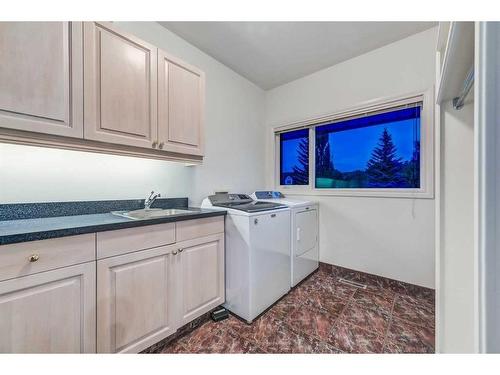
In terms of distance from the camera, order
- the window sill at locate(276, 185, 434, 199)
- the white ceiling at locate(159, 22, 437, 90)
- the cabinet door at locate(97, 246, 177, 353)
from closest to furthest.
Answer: the cabinet door at locate(97, 246, 177, 353) → the white ceiling at locate(159, 22, 437, 90) → the window sill at locate(276, 185, 434, 199)

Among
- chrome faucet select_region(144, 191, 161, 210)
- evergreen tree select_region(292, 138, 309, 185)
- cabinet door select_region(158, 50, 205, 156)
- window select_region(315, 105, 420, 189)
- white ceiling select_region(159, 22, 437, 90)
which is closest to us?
cabinet door select_region(158, 50, 205, 156)

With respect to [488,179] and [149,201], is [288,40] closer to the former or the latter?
[149,201]

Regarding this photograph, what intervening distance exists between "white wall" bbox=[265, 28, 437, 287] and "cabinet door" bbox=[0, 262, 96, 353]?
89.3 inches

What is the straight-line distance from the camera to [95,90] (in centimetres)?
118

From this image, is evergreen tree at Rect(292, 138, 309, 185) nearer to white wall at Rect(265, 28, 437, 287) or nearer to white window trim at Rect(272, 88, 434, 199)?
white window trim at Rect(272, 88, 434, 199)

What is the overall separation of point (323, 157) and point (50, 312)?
268 cm

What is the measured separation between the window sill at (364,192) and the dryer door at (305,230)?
28cm

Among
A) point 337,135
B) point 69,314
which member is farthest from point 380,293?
point 69,314

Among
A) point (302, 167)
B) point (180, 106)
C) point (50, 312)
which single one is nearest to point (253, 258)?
point (50, 312)

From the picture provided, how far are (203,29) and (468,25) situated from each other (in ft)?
6.16

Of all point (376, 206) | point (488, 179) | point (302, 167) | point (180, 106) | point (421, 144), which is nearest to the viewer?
point (488, 179)

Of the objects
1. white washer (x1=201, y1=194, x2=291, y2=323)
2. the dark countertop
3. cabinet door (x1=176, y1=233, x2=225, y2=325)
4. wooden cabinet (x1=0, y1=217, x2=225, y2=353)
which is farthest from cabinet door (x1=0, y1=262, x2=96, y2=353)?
white washer (x1=201, y1=194, x2=291, y2=323)

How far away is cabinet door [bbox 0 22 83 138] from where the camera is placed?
3.05ft

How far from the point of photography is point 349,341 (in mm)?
1372
